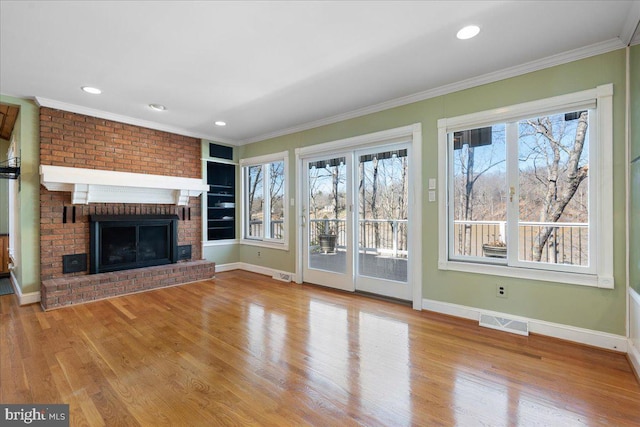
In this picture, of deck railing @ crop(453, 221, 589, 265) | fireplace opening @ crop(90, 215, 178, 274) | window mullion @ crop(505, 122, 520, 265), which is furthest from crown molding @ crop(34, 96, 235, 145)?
window mullion @ crop(505, 122, 520, 265)

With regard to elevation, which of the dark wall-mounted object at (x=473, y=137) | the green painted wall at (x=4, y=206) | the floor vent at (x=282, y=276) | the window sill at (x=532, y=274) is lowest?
the floor vent at (x=282, y=276)

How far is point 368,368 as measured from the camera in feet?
7.08

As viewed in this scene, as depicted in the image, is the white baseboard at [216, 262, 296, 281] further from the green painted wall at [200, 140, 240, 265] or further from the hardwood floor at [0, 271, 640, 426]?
the hardwood floor at [0, 271, 640, 426]

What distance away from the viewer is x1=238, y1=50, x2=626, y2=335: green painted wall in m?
2.37

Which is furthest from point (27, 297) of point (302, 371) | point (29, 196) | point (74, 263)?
point (302, 371)

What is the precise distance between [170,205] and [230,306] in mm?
2370

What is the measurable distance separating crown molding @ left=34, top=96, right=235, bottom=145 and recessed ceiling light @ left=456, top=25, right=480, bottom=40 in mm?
4388

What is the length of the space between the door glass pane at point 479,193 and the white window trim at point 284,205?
2681 mm

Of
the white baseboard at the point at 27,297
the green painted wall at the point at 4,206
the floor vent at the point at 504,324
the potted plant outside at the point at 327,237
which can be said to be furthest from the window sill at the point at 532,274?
the green painted wall at the point at 4,206

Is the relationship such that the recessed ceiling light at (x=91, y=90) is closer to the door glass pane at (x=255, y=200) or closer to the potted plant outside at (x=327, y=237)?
the door glass pane at (x=255, y=200)

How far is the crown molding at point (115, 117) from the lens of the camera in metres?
3.65

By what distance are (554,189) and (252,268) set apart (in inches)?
187

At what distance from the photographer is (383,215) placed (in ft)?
13.0

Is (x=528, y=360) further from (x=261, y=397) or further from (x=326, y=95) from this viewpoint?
(x=326, y=95)
